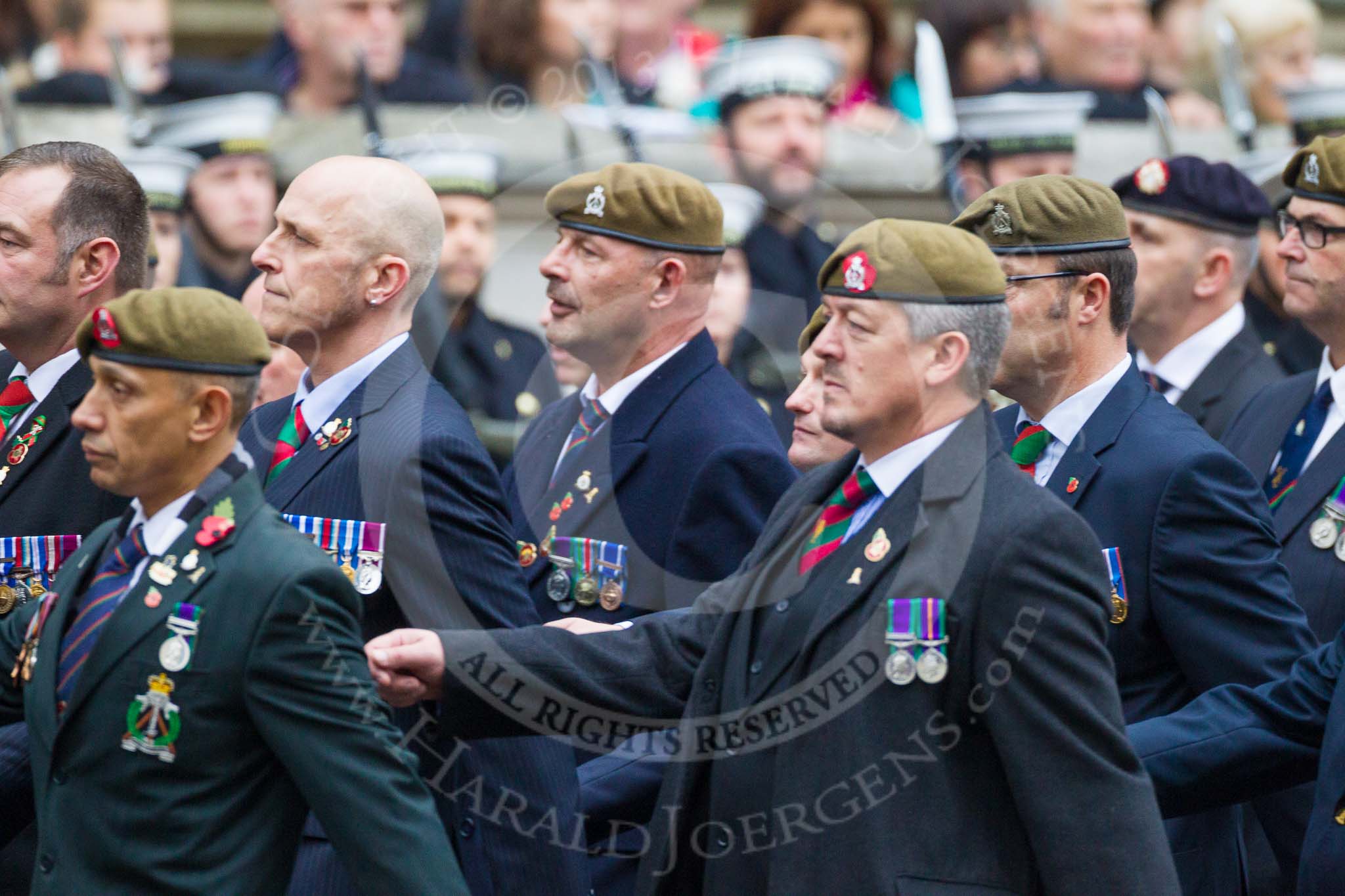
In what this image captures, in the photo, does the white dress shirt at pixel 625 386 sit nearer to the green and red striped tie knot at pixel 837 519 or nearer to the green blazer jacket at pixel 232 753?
the green and red striped tie knot at pixel 837 519

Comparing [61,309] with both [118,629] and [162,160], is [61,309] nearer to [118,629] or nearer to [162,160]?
[118,629]

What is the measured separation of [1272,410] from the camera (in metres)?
5.72

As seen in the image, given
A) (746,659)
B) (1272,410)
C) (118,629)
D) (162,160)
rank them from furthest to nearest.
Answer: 1. (162,160)
2. (1272,410)
3. (746,659)
4. (118,629)

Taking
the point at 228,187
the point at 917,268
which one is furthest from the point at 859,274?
the point at 228,187

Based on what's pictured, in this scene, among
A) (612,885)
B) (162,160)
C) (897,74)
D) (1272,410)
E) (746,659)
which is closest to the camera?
(746,659)

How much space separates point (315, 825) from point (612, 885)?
1.01 metres

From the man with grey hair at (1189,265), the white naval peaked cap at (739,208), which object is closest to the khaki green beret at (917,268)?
the man with grey hair at (1189,265)

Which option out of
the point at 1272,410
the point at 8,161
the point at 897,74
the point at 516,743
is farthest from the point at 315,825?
the point at 897,74

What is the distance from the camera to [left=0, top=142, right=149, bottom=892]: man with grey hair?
4.53 m

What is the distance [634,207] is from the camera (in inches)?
208

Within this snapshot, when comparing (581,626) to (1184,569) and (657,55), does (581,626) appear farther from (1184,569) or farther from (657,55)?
(657,55)

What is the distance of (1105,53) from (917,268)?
6.13 metres

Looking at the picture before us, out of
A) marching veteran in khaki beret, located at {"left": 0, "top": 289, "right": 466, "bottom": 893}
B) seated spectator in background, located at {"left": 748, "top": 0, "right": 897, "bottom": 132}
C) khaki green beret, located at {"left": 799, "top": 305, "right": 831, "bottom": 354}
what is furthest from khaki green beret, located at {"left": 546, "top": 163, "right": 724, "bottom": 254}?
seated spectator in background, located at {"left": 748, "top": 0, "right": 897, "bottom": 132}

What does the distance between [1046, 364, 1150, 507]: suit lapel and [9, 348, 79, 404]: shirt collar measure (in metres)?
2.22
